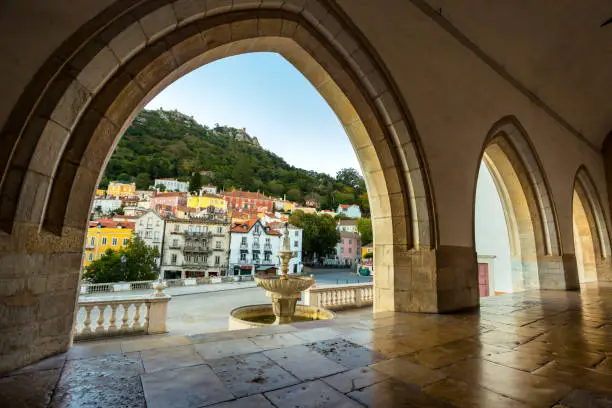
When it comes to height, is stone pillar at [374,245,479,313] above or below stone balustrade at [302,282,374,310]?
above

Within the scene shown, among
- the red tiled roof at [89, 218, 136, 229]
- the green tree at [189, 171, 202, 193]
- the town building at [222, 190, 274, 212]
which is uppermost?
the green tree at [189, 171, 202, 193]

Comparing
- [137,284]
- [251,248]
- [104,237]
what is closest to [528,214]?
[137,284]

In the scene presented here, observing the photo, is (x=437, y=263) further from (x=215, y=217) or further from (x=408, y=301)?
(x=215, y=217)

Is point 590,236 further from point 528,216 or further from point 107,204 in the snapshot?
point 107,204

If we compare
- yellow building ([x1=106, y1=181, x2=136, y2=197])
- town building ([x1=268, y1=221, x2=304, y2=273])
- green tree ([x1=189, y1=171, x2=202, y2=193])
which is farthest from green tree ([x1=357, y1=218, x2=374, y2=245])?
yellow building ([x1=106, y1=181, x2=136, y2=197])

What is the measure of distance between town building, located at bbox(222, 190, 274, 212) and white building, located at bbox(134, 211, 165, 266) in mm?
19080

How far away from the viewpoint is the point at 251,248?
29.0 meters

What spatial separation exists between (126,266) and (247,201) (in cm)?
2684

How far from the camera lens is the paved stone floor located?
1104 mm

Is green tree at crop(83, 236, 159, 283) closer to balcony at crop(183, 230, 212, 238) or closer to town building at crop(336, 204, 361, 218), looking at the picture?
balcony at crop(183, 230, 212, 238)

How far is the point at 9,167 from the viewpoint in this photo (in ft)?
4.29

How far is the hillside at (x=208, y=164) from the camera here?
52.2 meters

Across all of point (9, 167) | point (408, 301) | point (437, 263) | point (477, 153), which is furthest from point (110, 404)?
point (477, 153)

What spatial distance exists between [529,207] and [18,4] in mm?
6625
